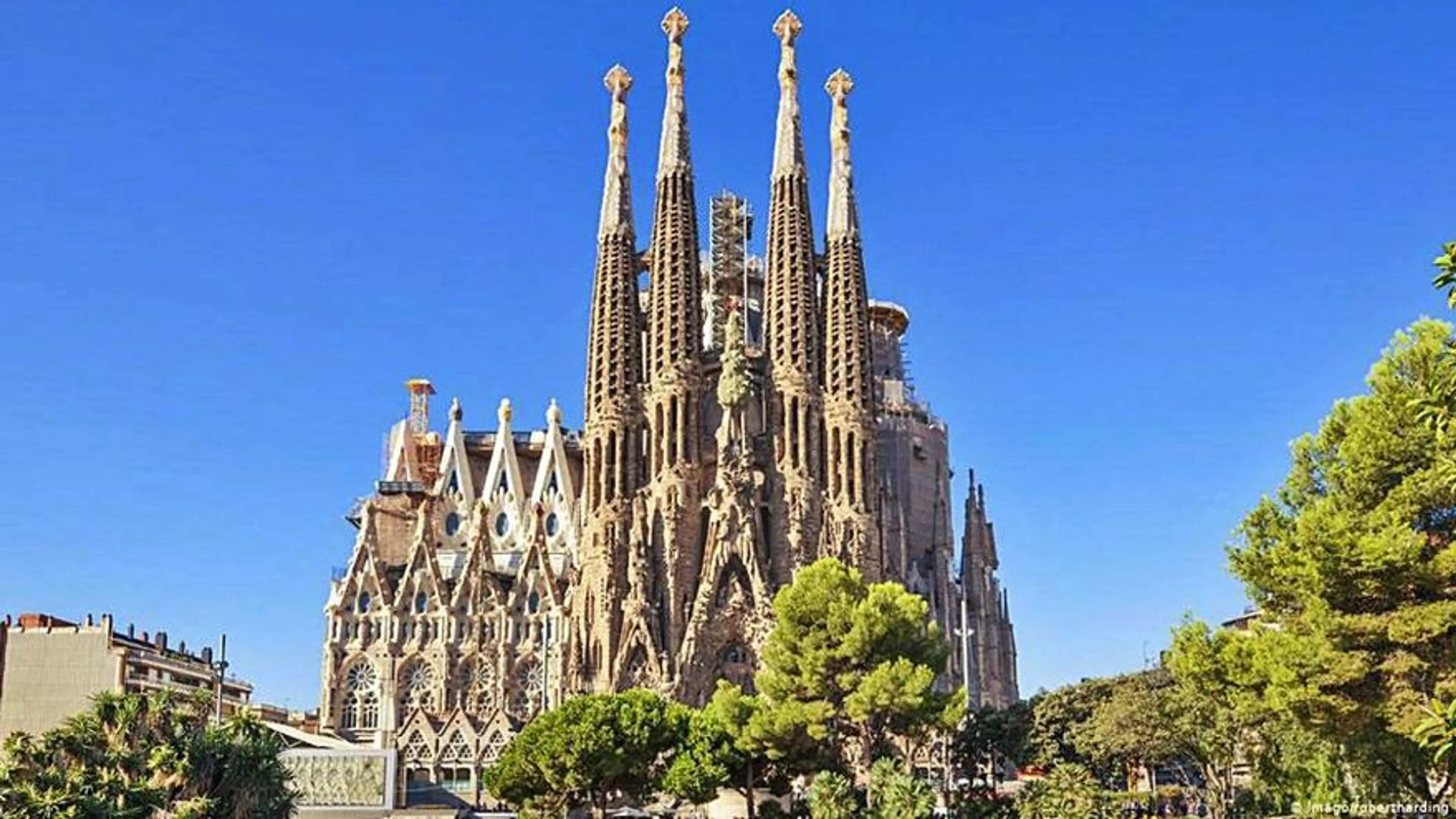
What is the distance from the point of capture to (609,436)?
66375 mm

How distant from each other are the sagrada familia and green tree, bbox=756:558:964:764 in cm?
1621

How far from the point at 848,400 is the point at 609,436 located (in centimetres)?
1110

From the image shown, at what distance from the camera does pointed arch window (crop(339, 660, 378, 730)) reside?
68.7 m

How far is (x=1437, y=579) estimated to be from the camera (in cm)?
2711

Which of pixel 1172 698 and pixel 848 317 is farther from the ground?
pixel 848 317

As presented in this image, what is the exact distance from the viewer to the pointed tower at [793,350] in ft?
211

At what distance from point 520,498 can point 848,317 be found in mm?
22211

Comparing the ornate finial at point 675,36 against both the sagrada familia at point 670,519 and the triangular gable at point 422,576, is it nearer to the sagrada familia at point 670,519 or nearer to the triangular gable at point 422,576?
the sagrada familia at point 670,519

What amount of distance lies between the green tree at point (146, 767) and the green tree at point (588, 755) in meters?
8.25

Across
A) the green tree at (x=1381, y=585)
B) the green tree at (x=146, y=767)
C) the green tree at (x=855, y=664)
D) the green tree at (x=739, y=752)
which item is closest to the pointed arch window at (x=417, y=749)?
the green tree at (x=739, y=752)

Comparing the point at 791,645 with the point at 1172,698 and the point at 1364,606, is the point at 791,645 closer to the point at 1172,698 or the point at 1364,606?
the point at 1172,698

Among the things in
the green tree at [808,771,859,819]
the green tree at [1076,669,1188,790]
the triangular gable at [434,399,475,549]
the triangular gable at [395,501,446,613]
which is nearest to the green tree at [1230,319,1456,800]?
the green tree at [808,771,859,819]

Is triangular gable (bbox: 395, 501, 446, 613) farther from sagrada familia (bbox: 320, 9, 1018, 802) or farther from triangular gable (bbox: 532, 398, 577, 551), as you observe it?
triangular gable (bbox: 532, 398, 577, 551)

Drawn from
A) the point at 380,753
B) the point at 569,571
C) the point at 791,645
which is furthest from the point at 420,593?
the point at 791,645
